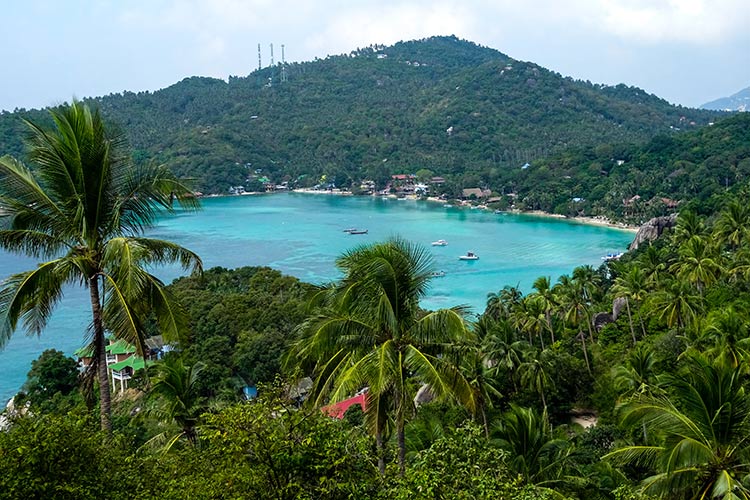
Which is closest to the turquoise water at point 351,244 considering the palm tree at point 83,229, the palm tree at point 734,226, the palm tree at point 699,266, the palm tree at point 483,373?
the palm tree at point 699,266

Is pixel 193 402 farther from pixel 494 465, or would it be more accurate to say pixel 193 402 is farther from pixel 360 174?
pixel 360 174

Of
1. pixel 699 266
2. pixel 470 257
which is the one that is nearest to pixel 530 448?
pixel 699 266

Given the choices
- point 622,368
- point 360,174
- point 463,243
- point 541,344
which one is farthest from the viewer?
point 360,174

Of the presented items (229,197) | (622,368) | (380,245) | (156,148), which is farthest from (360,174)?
(380,245)

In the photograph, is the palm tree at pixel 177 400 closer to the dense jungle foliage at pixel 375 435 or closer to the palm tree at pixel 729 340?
the dense jungle foliage at pixel 375 435

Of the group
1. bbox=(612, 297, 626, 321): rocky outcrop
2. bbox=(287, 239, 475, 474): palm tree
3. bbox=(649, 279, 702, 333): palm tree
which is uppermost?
bbox=(287, 239, 475, 474): palm tree

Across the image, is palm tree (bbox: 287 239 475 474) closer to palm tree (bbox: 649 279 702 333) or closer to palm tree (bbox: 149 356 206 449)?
palm tree (bbox: 149 356 206 449)

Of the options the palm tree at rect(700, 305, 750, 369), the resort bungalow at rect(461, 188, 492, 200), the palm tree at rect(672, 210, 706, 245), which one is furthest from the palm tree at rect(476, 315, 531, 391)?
the resort bungalow at rect(461, 188, 492, 200)
